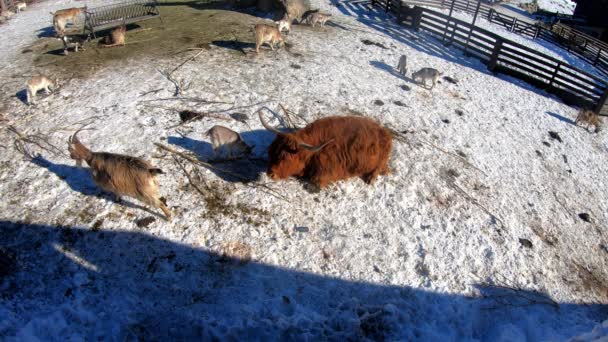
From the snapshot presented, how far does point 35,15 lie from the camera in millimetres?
15758

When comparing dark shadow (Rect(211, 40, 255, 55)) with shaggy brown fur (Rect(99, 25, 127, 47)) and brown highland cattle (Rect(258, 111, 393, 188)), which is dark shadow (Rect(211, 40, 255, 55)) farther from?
brown highland cattle (Rect(258, 111, 393, 188))

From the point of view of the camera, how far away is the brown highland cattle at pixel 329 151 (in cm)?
615

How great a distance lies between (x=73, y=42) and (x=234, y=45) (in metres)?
5.82

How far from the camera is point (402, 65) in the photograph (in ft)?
37.2

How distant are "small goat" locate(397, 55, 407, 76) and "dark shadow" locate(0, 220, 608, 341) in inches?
321

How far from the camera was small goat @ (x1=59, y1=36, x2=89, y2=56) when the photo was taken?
36.3 ft

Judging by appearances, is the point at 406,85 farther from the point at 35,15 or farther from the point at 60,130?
the point at 35,15

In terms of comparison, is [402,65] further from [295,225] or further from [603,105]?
[295,225]

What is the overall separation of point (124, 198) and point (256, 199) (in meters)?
2.37

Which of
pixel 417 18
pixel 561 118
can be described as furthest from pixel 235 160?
pixel 417 18

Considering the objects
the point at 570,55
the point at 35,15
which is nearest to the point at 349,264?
the point at 35,15

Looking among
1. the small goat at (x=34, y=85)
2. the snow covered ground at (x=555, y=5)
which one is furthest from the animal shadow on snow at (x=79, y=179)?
the snow covered ground at (x=555, y=5)

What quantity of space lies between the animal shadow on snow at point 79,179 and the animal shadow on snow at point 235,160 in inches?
60.3

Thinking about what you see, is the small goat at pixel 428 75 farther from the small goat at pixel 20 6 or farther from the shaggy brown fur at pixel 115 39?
the small goat at pixel 20 6
